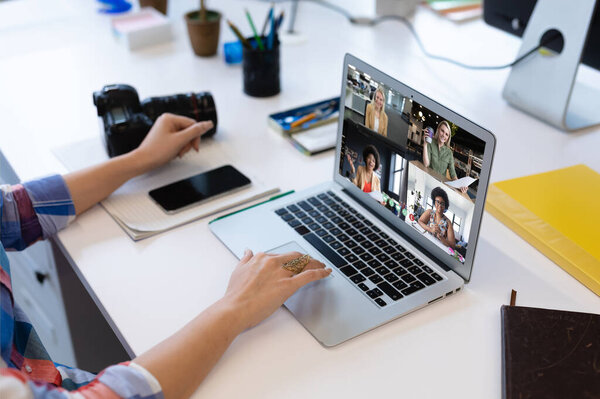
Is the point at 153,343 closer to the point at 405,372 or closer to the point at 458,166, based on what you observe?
the point at 405,372

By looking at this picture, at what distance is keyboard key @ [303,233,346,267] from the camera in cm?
90

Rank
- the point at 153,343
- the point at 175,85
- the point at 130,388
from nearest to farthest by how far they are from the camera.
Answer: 1. the point at 130,388
2. the point at 153,343
3. the point at 175,85

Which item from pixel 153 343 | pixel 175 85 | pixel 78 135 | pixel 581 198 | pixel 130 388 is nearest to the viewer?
pixel 130 388

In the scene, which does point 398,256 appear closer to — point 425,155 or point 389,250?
point 389,250

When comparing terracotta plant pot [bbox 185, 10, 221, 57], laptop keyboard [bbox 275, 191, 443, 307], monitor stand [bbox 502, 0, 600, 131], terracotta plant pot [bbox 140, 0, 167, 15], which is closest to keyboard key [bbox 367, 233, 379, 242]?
laptop keyboard [bbox 275, 191, 443, 307]

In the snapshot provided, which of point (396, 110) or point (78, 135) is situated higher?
point (396, 110)

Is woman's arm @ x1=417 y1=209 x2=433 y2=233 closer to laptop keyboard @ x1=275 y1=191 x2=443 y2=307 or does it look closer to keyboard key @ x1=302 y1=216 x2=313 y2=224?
laptop keyboard @ x1=275 y1=191 x2=443 y2=307

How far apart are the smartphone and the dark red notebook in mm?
519

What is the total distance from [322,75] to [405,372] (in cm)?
93

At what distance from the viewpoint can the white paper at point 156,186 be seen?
1.01 metres

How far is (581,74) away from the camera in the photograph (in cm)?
149

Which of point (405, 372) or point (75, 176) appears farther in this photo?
point (75, 176)

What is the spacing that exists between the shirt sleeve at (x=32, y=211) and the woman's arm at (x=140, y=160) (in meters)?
0.02

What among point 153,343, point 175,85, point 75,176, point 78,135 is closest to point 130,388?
point 153,343
